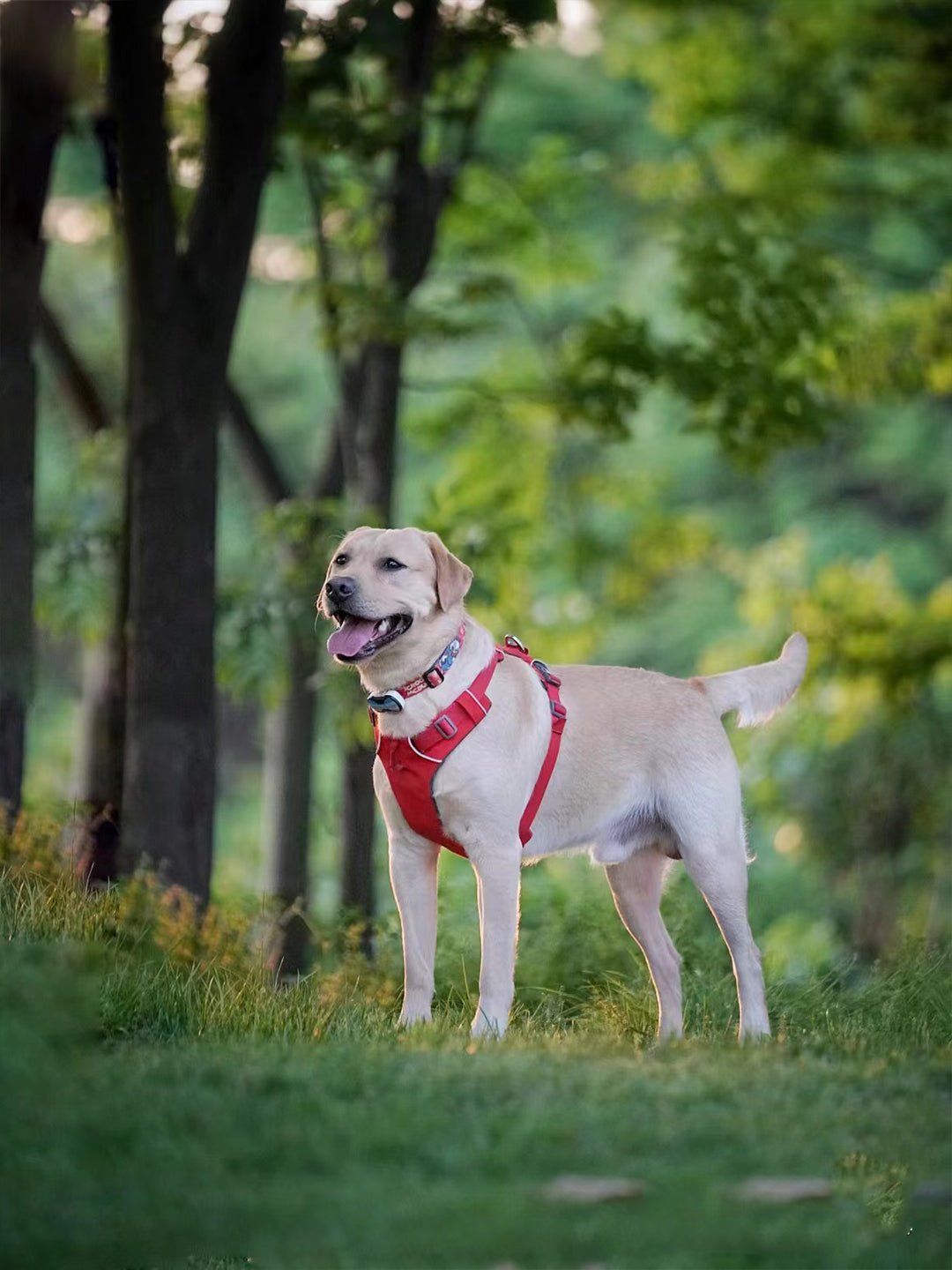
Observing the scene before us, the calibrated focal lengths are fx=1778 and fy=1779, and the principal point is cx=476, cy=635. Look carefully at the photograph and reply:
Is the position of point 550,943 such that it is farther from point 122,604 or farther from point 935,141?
point 935,141

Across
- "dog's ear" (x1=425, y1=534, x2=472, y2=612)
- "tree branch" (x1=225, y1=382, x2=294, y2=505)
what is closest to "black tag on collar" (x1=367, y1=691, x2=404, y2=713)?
"dog's ear" (x1=425, y1=534, x2=472, y2=612)

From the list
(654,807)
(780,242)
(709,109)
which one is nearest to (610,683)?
(654,807)

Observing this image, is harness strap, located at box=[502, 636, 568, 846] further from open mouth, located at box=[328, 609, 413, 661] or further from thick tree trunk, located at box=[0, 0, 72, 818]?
thick tree trunk, located at box=[0, 0, 72, 818]

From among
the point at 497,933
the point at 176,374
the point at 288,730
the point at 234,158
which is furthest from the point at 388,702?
the point at 288,730

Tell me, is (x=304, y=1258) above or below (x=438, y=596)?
below

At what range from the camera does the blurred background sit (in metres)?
10.7

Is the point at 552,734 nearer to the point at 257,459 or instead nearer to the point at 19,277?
the point at 19,277

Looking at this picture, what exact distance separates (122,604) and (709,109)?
7.38 metres

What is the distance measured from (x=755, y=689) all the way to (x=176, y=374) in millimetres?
3439

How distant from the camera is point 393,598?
6.09m

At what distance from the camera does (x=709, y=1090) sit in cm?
533

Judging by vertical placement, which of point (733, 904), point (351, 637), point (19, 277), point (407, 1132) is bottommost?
point (407, 1132)

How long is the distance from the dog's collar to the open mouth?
0.55 ft

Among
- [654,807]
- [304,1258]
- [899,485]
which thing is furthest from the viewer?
[899,485]
